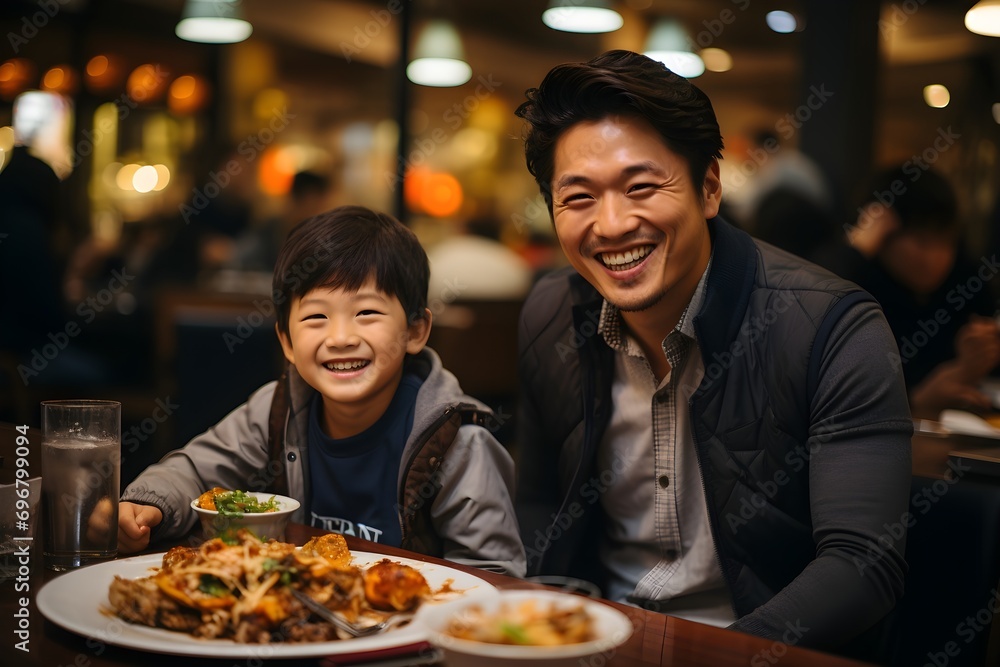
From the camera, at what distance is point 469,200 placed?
996cm

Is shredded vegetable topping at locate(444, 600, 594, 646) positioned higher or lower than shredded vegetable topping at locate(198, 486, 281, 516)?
higher

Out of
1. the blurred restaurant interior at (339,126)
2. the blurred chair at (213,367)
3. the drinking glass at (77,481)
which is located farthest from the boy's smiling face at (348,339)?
the blurred restaurant interior at (339,126)

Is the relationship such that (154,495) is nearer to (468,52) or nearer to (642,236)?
(642,236)

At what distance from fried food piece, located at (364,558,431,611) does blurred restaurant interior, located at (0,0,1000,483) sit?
3.54 m

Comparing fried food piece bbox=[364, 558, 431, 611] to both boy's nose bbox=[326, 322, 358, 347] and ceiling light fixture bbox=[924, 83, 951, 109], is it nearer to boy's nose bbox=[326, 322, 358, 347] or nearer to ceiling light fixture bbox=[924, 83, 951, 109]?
boy's nose bbox=[326, 322, 358, 347]

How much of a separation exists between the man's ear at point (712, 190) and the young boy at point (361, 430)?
1.75 feet

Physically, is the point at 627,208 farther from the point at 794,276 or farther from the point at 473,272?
the point at 473,272

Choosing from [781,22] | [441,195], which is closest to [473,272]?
[781,22]

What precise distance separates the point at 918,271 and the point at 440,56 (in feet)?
13.3

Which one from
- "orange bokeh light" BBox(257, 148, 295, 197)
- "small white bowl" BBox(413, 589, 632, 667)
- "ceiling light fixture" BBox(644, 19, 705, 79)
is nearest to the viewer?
"small white bowl" BBox(413, 589, 632, 667)

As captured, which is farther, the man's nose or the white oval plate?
the man's nose

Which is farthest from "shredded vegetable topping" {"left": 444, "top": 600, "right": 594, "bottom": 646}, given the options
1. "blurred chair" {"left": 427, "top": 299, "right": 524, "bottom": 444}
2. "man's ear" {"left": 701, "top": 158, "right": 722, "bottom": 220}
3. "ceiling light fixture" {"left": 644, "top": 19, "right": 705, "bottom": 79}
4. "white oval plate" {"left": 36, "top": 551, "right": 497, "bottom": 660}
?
"ceiling light fixture" {"left": 644, "top": 19, "right": 705, "bottom": 79}

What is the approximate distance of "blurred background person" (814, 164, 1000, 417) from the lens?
3.48 meters

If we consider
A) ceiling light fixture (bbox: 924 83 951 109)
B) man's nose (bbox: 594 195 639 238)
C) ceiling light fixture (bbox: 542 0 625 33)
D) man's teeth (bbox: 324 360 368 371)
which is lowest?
man's teeth (bbox: 324 360 368 371)
